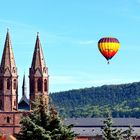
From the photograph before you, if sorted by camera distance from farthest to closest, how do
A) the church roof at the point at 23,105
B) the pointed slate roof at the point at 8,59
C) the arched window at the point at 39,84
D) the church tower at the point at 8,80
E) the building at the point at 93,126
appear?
1. the building at the point at 93,126
2. the church roof at the point at 23,105
3. the arched window at the point at 39,84
4. the church tower at the point at 8,80
5. the pointed slate roof at the point at 8,59

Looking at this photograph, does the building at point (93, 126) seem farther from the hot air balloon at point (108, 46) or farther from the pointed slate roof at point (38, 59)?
the hot air balloon at point (108, 46)

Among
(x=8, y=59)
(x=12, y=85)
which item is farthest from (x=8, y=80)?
(x=8, y=59)

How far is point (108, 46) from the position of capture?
259 feet

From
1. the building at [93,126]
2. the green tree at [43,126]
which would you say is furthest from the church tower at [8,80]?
the green tree at [43,126]

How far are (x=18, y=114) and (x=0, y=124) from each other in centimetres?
366

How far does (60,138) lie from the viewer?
134ft

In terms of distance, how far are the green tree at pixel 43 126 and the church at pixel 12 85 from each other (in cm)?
8245

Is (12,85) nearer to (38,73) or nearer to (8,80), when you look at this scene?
(8,80)

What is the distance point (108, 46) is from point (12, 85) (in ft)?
160

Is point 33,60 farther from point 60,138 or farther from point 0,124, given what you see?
point 60,138

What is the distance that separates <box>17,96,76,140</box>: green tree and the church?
82.4 metres

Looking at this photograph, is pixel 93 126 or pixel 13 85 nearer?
pixel 13 85

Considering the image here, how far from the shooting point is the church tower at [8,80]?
410 ft

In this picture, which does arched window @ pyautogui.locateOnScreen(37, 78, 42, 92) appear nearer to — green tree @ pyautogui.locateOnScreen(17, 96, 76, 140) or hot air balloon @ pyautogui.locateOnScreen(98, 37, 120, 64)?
hot air balloon @ pyautogui.locateOnScreen(98, 37, 120, 64)
